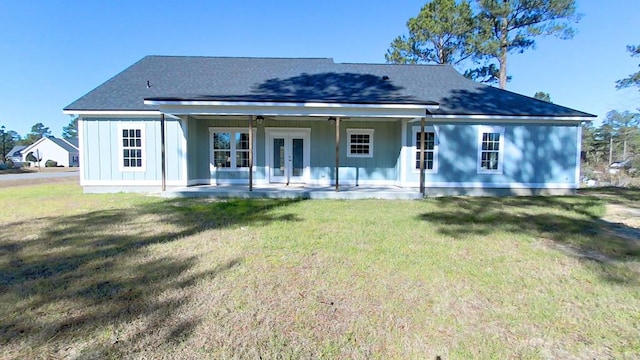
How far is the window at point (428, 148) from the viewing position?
11.6 meters

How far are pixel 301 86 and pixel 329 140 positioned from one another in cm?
228

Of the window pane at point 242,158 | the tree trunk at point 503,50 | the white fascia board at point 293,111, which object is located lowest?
the window pane at point 242,158

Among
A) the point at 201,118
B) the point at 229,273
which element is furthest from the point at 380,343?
the point at 201,118

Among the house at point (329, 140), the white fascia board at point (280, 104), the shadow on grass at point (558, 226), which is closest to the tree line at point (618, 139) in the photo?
the house at point (329, 140)

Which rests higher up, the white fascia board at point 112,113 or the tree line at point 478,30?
the tree line at point 478,30

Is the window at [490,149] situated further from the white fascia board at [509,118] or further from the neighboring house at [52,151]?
the neighboring house at [52,151]

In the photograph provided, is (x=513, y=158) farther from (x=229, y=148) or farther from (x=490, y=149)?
(x=229, y=148)

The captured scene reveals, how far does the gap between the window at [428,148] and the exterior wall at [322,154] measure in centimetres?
72

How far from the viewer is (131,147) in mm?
11375

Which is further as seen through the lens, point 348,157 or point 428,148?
point 348,157

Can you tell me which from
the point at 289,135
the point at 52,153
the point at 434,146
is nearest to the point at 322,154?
the point at 289,135

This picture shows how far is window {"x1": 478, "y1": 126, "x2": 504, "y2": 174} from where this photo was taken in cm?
1148

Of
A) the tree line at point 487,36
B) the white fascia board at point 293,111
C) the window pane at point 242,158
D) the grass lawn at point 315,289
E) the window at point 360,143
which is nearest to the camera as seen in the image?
the grass lawn at point 315,289

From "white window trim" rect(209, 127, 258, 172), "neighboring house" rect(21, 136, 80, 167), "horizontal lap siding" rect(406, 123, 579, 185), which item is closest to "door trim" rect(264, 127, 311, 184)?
Result: "white window trim" rect(209, 127, 258, 172)
